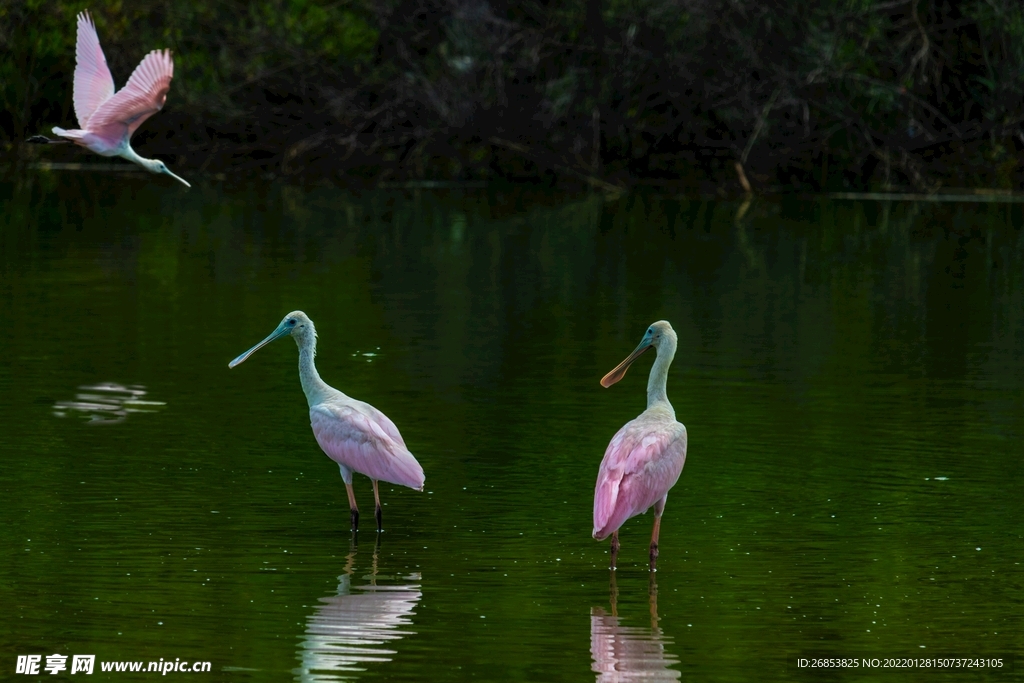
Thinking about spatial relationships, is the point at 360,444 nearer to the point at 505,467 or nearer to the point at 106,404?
the point at 505,467

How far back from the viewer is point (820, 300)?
19312mm

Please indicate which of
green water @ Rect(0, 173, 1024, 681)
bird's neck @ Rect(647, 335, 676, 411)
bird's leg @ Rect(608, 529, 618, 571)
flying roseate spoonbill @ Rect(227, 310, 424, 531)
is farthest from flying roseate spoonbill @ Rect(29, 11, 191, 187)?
bird's leg @ Rect(608, 529, 618, 571)

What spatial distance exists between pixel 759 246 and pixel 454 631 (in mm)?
18168

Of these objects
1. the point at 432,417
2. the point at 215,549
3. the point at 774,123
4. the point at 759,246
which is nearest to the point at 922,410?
the point at 432,417

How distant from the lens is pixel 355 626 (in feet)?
23.8

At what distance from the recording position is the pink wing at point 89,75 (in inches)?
599

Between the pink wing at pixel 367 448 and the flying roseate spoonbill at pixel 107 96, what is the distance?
5.89m

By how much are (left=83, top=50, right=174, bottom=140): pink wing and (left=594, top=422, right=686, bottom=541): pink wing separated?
6.66 meters

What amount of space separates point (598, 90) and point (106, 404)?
916 inches

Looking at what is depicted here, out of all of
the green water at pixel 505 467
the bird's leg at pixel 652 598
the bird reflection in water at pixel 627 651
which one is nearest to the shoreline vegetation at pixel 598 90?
the green water at pixel 505 467

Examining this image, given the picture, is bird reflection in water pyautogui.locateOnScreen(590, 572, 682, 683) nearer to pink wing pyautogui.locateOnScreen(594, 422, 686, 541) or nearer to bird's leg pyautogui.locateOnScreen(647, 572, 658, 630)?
bird's leg pyautogui.locateOnScreen(647, 572, 658, 630)

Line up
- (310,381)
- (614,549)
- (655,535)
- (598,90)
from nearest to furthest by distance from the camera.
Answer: (614,549), (655,535), (310,381), (598,90)

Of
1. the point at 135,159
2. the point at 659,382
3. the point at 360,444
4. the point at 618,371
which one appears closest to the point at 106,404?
the point at 618,371

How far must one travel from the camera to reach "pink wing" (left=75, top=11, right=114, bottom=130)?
1520cm
